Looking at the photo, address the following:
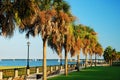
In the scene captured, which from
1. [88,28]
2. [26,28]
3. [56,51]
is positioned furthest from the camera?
[88,28]

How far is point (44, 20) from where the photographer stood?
33.0 m

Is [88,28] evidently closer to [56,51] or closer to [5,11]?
[56,51]

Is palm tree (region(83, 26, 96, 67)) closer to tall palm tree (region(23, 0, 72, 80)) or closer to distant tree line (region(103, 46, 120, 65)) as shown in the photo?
tall palm tree (region(23, 0, 72, 80))

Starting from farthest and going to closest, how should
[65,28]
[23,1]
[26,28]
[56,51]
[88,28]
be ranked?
[88,28]
[56,51]
[65,28]
[26,28]
[23,1]

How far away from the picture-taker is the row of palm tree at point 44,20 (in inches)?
898

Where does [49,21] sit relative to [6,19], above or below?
above

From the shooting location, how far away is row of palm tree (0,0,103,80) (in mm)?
22812

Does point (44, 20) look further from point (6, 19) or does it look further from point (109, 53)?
point (109, 53)

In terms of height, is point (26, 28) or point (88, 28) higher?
point (88, 28)

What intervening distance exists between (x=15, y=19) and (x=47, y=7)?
37.0 ft

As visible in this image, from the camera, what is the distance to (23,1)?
22.6 meters

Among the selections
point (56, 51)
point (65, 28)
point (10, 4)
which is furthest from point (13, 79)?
point (10, 4)

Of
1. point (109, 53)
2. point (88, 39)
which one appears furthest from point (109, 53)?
point (88, 39)

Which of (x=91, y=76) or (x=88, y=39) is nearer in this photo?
(x=91, y=76)
